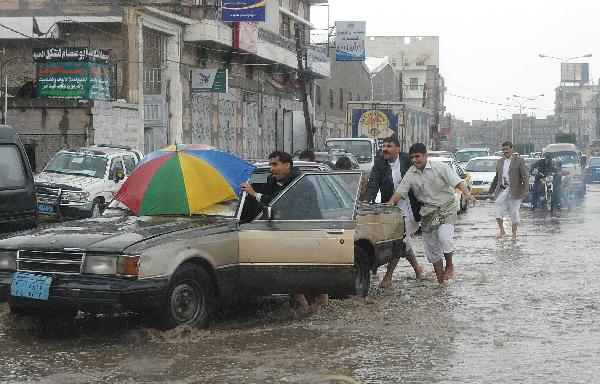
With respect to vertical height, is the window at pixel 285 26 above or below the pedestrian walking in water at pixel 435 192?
above

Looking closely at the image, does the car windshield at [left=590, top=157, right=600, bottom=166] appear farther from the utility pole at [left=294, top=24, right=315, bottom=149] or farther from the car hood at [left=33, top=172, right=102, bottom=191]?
the car hood at [left=33, top=172, right=102, bottom=191]

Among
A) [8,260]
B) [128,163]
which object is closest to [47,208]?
[128,163]

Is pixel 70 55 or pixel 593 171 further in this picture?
pixel 593 171

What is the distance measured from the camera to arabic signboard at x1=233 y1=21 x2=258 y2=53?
38656 millimetres

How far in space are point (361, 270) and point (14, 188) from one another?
400 cm

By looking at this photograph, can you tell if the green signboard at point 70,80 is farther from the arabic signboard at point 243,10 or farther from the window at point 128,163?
the arabic signboard at point 243,10

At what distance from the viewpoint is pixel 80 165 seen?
70.8ft

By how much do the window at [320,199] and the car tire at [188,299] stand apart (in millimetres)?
1022

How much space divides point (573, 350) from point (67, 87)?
76.7ft

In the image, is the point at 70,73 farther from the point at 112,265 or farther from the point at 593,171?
the point at 593,171

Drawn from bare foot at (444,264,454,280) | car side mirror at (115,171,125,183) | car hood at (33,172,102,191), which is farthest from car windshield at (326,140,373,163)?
bare foot at (444,264,454,280)

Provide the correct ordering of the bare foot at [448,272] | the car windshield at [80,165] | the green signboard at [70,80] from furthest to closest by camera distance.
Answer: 1. the green signboard at [70,80]
2. the car windshield at [80,165]
3. the bare foot at [448,272]

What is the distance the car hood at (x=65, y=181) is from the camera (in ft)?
67.3

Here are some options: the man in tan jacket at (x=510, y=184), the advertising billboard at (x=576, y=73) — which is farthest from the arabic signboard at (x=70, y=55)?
the advertising billboard at (x=576, y=73)
